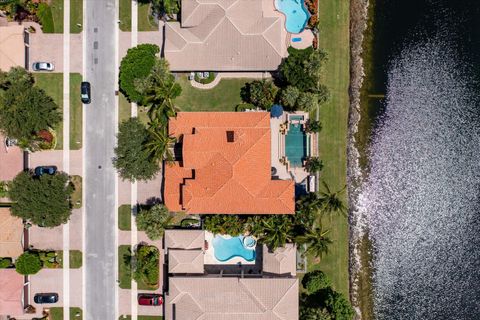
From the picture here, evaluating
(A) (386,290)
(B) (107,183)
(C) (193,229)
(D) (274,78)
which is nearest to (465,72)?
(D) (274,78)

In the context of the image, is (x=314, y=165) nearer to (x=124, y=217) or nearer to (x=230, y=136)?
(x=230, y=136)

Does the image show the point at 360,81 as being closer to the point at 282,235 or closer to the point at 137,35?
the point at 282,235

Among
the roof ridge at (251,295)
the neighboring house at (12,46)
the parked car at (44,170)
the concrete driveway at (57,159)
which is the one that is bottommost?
the roof ridge at (251,295)

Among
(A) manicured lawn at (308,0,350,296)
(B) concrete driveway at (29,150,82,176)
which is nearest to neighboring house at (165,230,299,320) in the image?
(A) manicured lawn at (308,0,350,296)

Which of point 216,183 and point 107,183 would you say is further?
point 107,183

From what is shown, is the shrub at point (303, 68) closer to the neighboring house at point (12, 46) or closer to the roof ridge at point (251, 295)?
the roof ridge at point (251, 295)

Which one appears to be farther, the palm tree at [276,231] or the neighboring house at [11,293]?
the neighboring house at [11,293]

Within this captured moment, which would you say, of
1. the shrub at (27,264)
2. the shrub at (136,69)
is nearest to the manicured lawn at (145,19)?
the shrub at (136,69)
